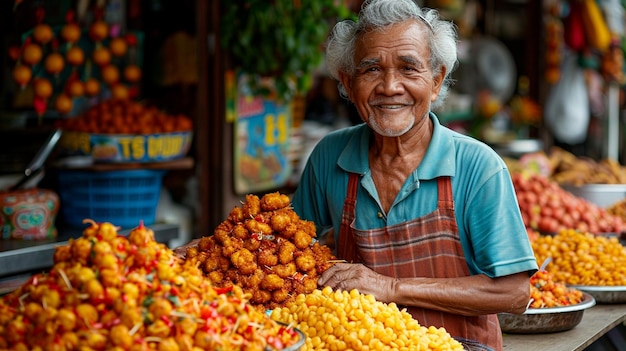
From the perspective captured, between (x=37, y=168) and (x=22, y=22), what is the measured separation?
0.84 m

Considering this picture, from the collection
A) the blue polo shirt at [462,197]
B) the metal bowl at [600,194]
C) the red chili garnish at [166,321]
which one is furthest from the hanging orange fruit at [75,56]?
the metal bowl at [600,194]

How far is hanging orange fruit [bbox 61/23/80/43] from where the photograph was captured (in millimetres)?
4492

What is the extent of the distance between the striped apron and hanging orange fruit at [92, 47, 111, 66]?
2585 mm

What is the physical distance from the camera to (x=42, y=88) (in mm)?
4406

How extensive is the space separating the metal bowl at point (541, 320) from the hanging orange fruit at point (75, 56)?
2.77 m

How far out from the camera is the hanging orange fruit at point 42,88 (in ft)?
14.5

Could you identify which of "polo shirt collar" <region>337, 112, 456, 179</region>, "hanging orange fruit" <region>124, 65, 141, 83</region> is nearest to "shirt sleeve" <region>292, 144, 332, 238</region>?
"polo shirt collar" <region>337, 112, 456, 179</region>

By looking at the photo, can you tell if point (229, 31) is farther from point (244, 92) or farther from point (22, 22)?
point (22, 22)

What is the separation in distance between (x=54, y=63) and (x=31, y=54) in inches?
6.0

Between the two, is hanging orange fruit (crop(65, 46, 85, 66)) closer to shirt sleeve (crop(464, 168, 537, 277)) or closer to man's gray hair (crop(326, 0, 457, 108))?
man's gray hair (crop(326, 0, 457, 108))

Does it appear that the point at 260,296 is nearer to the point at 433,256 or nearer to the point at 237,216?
the point at 237,216

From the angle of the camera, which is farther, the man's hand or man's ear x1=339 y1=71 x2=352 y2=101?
man's ear x1=339 y1=71 x2=352 y2=101

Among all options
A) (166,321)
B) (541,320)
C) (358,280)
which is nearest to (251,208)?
(358,280)

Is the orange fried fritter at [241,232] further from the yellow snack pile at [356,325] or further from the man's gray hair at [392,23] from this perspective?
the man's gray hair at [392,23]
